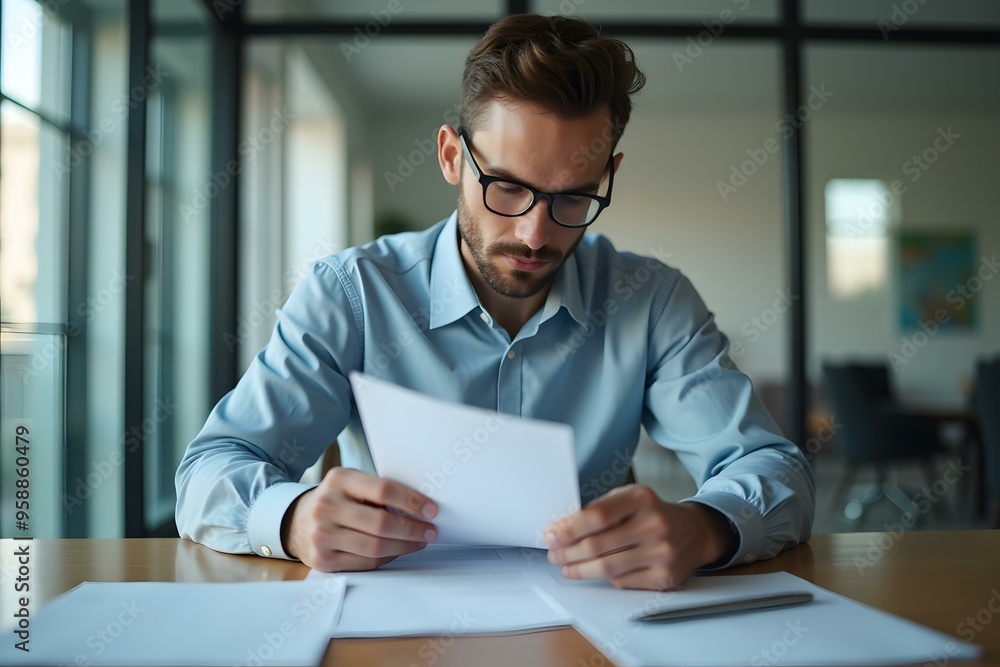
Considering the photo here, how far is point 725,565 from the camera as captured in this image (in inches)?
36.9

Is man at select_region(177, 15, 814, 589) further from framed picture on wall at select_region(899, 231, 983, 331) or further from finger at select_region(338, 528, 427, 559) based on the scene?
framed picture on wall at select_region(899, 231, 983, 331)

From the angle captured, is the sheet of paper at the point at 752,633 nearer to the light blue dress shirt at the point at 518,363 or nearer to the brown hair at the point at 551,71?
the light blue dress shirt at the point at 518,363

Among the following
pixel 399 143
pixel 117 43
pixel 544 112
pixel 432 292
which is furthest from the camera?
pixel 399 143

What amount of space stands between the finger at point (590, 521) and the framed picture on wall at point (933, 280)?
26.2 feet

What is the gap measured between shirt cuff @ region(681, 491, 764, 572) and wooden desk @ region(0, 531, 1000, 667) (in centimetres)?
2

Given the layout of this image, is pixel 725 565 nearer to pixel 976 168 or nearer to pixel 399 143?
pixel 399 143

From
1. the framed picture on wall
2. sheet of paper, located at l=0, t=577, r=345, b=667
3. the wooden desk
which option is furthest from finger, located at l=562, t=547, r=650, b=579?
the framed picture on wall

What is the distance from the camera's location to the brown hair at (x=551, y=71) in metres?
1.19

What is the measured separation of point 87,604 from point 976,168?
9037 millimetres

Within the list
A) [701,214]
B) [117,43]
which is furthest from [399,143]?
[117,43]

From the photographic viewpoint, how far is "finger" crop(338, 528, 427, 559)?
2.77 ft

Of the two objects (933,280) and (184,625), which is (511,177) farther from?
(933,280)

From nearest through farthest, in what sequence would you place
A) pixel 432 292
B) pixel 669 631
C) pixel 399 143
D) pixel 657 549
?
pixel 669 631 < pixel 657 549 < pixel 432 292 < pixel 399 143

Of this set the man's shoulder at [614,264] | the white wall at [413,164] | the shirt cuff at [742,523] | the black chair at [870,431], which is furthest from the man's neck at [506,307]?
the white wall at [413,164]
